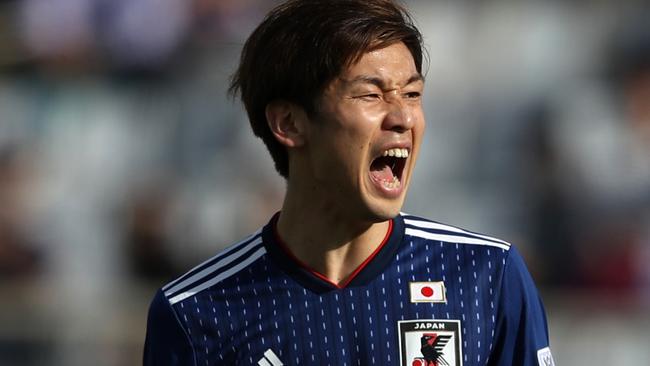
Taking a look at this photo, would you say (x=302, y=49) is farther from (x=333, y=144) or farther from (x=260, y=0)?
(x=260, y=0)

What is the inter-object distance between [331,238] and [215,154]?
5351 millimetres

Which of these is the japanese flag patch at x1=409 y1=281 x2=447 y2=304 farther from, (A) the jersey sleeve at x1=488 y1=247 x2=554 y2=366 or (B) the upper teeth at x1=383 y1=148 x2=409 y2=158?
(B) the upper teeth at x1=383 y1=148 x2=409 y2=158

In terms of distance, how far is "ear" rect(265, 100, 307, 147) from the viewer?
3.62 metres

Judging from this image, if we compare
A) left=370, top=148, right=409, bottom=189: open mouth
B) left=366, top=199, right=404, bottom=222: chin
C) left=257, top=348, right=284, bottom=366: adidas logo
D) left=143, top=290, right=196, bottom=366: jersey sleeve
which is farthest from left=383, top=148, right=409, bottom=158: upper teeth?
left=143, top=290, right=196, bottom=366: jersey sleeve

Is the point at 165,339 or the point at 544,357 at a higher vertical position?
the point at 165,339

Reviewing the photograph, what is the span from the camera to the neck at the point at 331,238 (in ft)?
11.7

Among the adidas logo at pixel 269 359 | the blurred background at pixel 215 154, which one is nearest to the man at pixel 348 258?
the adidas logo at pixel 269 359

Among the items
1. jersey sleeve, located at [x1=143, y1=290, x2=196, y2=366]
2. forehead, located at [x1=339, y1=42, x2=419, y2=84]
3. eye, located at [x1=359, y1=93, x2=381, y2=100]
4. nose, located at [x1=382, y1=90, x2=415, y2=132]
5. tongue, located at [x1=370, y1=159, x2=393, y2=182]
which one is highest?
forehead, located at [x1=339, y1=42, x2=419, y2=84]

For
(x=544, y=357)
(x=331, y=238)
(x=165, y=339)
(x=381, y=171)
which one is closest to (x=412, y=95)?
(x=381, y=171)

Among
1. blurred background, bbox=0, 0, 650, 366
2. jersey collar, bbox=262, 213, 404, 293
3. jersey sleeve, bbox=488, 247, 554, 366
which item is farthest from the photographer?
blurred background, bbox=0, 0, 650, 366

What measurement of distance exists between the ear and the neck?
165 millimetres

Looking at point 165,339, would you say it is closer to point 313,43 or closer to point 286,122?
point 286,122

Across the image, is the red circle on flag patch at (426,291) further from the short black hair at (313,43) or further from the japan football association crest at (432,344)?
the short black hair at (313,43)

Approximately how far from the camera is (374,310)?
348 cm
